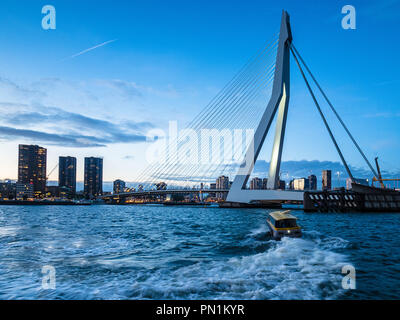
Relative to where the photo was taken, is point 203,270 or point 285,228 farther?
point 285,228

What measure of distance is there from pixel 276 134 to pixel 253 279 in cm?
4500

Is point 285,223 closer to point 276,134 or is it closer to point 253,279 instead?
point 253,279

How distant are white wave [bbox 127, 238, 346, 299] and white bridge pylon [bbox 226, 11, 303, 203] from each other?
3735cm

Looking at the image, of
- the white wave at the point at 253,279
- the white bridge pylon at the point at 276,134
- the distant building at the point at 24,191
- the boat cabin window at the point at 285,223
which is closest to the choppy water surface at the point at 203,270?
the white wave at the point at 253,279

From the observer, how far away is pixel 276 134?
50656mm

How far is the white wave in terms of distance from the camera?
7.38 metres

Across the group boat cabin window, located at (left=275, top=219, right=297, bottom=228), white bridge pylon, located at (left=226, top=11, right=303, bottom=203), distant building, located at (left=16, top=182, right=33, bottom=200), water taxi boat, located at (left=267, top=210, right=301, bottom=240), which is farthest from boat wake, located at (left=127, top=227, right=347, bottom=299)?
distant building, located at (left=16, top=182, right=33, bottom=200)

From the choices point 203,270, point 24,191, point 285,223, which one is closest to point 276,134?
point 285,223

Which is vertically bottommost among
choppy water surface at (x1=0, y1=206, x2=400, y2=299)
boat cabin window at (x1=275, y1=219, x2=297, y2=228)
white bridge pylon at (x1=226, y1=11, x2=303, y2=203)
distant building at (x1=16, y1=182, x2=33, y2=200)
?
distant building at (x1=16, y1=182, x2=33, y2=200)

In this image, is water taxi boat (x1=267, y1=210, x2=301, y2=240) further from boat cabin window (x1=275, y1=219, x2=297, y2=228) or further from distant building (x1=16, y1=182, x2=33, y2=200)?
distant building (x1=16, y1=182, x2=33, y2=200)

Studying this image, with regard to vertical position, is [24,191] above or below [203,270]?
below

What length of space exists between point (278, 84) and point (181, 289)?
163 ft
